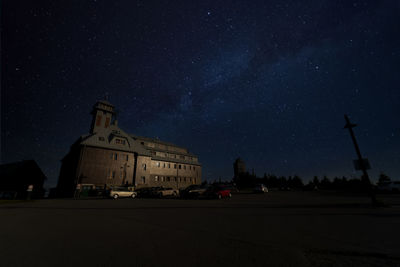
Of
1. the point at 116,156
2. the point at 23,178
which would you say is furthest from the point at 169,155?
the point at 23,178

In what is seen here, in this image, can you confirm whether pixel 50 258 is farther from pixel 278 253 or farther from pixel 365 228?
pixel 365 228

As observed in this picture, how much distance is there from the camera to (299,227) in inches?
235

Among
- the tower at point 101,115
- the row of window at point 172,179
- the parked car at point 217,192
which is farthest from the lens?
the row of window at point 172,179

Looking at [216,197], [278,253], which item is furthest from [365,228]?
[216,197]

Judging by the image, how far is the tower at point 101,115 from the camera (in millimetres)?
42500

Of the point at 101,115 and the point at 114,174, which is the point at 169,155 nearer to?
the point at 114,174

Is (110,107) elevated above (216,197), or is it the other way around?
(110,107)

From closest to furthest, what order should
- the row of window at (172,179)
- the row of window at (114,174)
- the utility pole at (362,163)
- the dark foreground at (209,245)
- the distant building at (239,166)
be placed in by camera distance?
the dark foreground at (209,245)
the utility pole at (362,163)
the row of window at (114,174)
the row of window at (172,179)
the distant building at (239,166)

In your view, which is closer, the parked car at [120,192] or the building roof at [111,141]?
the parked car at [120,192]

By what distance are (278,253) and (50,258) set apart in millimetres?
5234

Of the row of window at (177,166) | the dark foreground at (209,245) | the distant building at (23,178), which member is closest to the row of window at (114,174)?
the row of window at (177,166)

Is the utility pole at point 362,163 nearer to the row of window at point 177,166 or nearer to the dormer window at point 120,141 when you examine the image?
the dormer window at point 120,141

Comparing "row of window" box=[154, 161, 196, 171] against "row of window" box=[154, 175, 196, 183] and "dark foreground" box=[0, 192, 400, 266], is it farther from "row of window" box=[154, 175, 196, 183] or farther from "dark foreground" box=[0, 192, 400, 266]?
"dark foreground" box=[0, 192, 400, 266]

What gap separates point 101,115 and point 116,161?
49.7 feet
